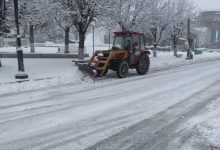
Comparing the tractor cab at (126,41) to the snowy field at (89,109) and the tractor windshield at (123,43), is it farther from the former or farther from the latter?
the snowy field at (89,109)

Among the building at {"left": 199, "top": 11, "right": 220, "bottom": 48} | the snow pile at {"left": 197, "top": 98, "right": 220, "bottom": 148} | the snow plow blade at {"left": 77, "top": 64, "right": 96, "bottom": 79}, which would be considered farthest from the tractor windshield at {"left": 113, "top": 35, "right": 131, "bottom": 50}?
the building at {"left": 199, "top": 11, "right": 220, "bottom": 48}

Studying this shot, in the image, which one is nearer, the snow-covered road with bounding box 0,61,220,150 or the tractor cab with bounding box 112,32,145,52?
the snow-covered road with bounding box 0,61,220,150

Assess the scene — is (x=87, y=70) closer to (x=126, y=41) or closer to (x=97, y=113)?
(x=126, y=41)

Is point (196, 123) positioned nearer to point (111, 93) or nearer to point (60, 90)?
point (111, 93)

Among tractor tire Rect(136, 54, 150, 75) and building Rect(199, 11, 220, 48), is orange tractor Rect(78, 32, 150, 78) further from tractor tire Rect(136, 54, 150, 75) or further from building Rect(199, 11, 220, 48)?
building Rect(199, 11, 220, 48)

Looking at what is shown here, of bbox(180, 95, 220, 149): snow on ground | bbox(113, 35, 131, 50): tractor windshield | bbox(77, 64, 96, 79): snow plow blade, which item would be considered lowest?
bbox(180, 95, 220, 149): snow on ground

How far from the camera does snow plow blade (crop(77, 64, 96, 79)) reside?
58.0ft

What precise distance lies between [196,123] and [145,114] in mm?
1457

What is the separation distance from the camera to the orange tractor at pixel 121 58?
18203 millimetres

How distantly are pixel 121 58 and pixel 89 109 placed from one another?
8.31 metres

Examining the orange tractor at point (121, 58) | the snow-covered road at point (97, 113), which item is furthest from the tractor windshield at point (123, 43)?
the snow-covered road at point (97, 113)

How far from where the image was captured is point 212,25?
372 feet

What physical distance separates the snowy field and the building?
8289cm

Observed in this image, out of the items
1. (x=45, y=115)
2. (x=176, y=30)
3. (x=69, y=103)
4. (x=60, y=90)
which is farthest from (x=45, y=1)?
(x=176, y=30)
